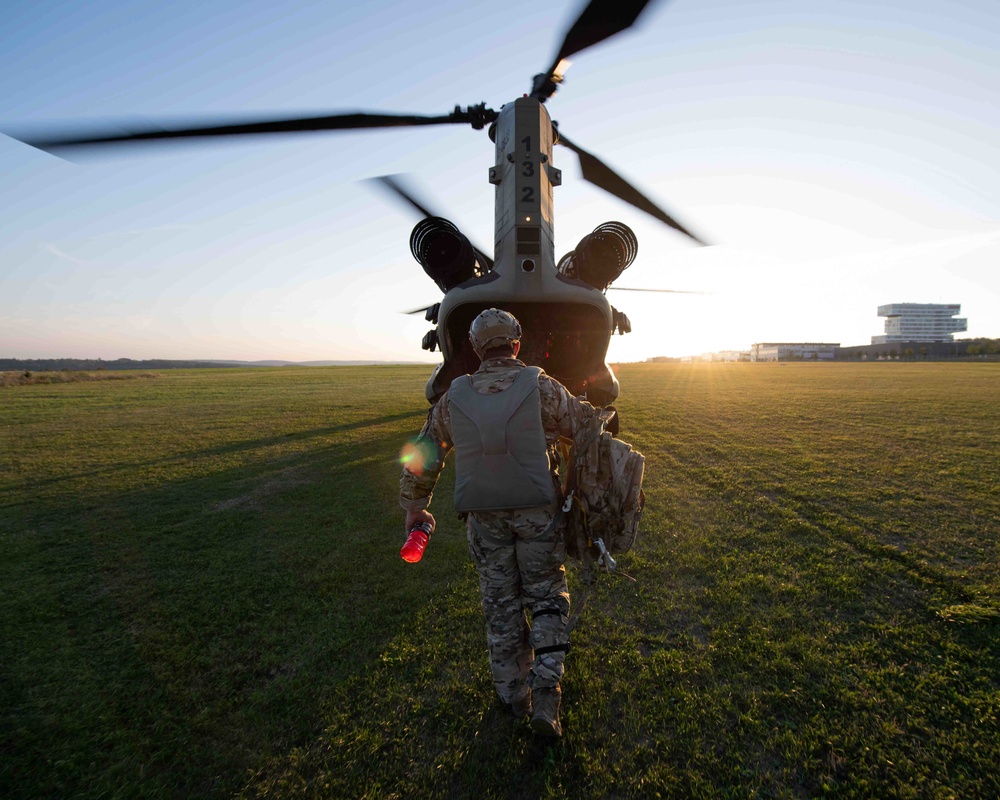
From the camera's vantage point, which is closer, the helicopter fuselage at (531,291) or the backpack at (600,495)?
the backpack at (600,495)

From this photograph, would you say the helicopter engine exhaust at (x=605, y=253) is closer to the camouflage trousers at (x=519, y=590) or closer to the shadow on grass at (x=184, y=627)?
the camouflage trousers at (x=519, y=590)

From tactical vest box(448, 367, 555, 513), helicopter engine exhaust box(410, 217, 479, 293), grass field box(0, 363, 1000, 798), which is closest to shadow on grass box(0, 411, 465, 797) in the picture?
grass field box(0, 363, 1000, 798)

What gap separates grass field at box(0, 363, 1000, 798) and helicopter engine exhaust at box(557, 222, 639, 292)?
9.73 ft

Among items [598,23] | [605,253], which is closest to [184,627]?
[605,253]

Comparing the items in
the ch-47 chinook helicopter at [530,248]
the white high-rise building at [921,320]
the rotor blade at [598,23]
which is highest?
the white high-rise building at [921,320]

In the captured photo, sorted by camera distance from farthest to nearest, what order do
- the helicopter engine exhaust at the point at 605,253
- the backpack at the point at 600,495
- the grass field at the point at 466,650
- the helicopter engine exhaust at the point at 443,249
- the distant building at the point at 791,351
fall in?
the distant building at the point at 791,351, the helicopter engine exhaust at the point at 605,253, the helicopter engine exhaust at the point at 443,249, the backpack at the point at 600,495, the grass field at the point at 466,650

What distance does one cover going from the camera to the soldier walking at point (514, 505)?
2572mm

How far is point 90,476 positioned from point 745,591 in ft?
32.8

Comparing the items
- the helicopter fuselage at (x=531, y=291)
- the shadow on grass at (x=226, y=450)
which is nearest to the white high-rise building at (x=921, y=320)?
the shadow on grass at (x=226, y=450)

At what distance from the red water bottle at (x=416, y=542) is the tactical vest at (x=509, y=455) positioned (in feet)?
0.97

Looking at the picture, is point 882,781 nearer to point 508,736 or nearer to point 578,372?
point 508,736

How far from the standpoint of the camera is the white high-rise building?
132125 mm

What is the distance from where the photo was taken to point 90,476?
25.4 ft

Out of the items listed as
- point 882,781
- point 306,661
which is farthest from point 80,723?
point 882,781
